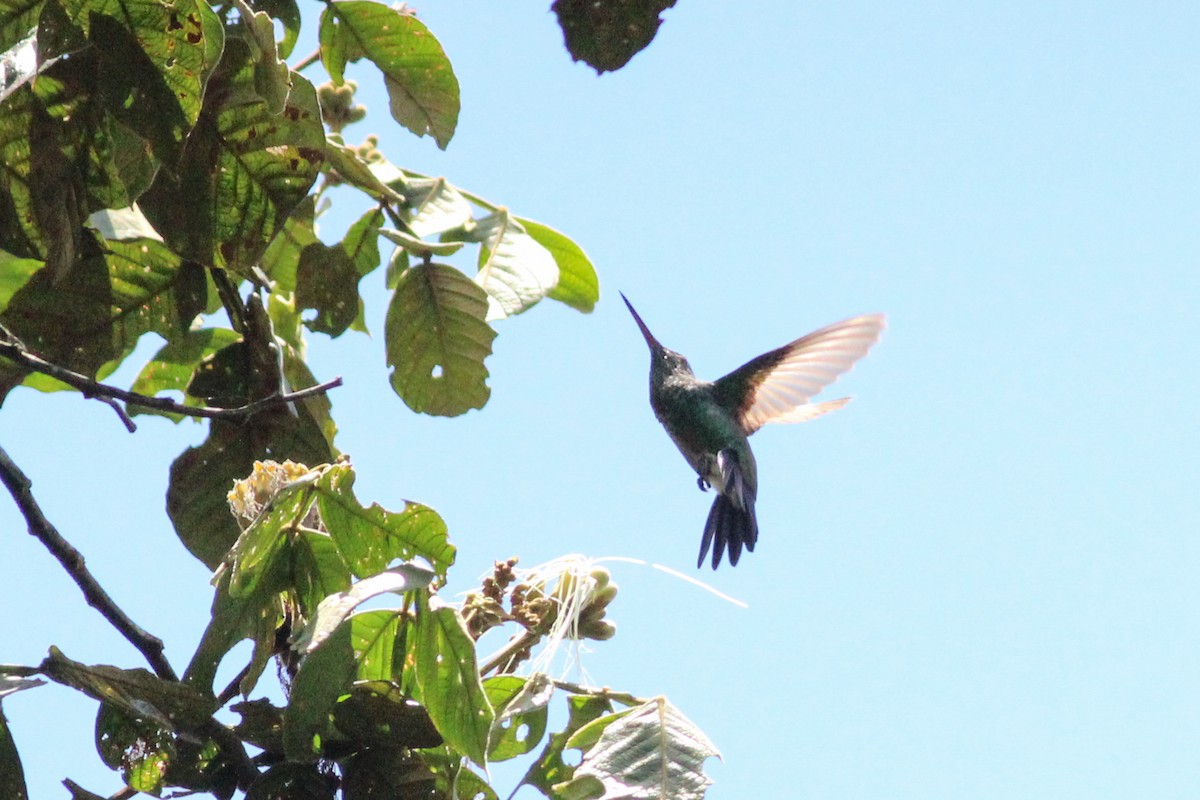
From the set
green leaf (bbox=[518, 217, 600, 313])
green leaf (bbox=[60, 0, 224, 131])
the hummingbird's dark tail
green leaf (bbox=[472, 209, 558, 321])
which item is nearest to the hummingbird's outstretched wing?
the hummingbird's dark tail

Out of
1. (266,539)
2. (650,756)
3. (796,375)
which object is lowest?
(650,756)

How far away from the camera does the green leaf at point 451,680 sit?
1342 mm

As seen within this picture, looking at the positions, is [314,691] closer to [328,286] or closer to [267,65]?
[267,65]

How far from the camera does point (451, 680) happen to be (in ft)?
4.48

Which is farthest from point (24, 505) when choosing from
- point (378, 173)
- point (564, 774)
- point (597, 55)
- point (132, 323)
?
point (378, 173)

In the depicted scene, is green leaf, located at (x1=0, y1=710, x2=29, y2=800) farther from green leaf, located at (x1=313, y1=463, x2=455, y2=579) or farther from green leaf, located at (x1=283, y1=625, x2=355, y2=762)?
green leaf, located at (x1=313, y1=463, x2=455, y2=579)

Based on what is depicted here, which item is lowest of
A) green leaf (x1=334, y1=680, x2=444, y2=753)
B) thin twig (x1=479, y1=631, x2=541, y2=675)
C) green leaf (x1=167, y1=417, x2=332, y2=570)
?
green leaf (x1=334, y1=680, x2=444, y2=753)

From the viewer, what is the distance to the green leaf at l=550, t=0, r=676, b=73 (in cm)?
114

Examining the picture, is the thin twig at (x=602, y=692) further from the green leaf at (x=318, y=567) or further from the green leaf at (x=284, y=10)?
the green leaf at (x=284, y=10)

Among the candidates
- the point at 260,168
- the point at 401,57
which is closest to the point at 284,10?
the point at 401,57

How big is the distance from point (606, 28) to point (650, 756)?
74cm

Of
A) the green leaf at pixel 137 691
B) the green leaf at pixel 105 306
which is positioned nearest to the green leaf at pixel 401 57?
the green leaf at pixel 105 306

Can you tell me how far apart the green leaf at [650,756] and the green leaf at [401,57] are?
1058mm

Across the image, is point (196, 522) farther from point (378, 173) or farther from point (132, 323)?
point (378, 173)
